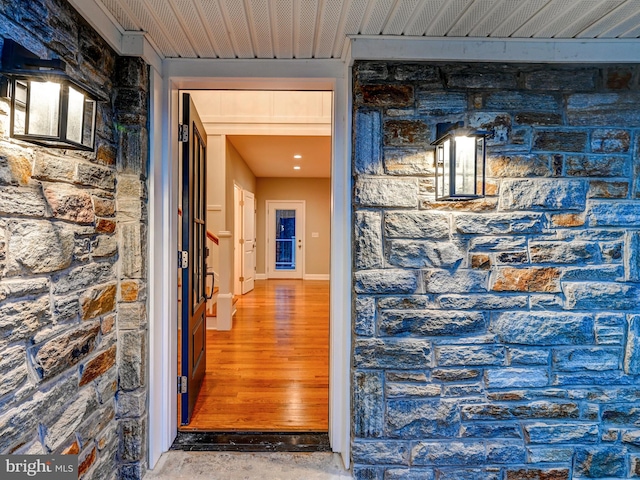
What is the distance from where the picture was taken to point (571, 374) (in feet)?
5.61

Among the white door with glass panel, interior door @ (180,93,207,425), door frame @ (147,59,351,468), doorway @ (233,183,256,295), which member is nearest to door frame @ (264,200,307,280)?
the white door with glass panel

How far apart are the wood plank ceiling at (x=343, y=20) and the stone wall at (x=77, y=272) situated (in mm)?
256

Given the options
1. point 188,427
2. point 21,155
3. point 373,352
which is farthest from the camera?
point 188,427

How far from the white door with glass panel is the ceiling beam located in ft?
21.8

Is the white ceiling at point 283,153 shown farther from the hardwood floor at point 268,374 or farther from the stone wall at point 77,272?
the stone wall at point 77,272

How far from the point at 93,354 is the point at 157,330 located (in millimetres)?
333

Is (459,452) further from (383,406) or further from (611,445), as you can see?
(611,445)

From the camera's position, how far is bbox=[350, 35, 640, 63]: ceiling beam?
5.41 feet

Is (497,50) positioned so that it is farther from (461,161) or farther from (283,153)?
(283,153)

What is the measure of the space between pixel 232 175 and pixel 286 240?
11.7ft

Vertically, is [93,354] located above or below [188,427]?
above

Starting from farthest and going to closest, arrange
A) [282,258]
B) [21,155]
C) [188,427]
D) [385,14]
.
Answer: [282,258] < [188,427] < [385,14] < [21,155]

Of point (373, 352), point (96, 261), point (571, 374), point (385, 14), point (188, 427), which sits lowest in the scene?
point (188, 427)

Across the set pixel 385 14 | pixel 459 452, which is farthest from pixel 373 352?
pixel 385 14
